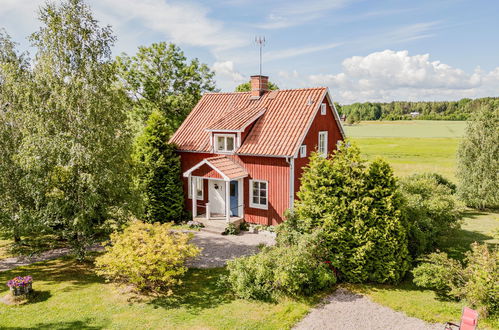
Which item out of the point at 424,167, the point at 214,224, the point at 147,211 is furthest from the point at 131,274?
the point at 424,167

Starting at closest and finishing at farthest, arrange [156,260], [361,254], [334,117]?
1. [156,260]
2. [361,254]
3. [334,117]

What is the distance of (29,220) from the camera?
13336 millimetres

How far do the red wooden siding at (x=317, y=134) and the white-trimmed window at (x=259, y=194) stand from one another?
6.13 feet

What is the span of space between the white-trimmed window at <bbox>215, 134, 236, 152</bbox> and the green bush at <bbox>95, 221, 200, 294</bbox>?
9.05 metres

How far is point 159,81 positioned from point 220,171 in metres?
17.4

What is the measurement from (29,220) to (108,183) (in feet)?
10.7

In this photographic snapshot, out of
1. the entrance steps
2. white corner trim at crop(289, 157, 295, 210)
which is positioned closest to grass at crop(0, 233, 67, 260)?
the entrance steps

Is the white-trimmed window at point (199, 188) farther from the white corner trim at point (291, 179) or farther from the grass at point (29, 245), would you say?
the grass at point (29, 245)

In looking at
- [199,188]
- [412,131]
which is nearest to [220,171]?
[199,188]

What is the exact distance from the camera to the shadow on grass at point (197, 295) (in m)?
11.5

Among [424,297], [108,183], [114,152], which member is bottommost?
[424,297]

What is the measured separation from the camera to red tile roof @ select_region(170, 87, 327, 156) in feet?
64.5

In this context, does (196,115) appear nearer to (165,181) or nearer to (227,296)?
(165,181)

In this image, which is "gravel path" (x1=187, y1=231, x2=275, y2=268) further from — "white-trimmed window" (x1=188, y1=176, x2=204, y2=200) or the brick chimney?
the brick chimney
